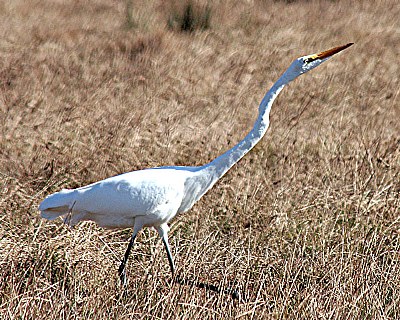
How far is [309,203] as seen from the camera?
566cm

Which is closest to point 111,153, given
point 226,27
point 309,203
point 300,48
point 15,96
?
point 309,203

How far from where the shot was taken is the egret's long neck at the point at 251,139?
4469mm

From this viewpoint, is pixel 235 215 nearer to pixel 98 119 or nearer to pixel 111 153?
pixel 111 153

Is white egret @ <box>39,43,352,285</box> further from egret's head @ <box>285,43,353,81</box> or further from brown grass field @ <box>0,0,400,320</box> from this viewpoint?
brown grass field @ <box>0,0,400,320</box>

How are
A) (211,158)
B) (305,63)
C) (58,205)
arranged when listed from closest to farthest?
(305,63) < (58,205) < (211,158)

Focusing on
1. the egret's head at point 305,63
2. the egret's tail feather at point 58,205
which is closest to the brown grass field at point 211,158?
the egret's tail feather at point 58,205

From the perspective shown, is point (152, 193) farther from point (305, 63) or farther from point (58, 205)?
point (305, 63)

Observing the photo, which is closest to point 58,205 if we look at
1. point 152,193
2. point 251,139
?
point 152,193

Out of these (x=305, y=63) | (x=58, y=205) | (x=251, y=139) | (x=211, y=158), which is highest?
(x=305, y=63)

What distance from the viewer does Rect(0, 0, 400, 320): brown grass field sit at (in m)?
4.42

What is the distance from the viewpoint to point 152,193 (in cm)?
451

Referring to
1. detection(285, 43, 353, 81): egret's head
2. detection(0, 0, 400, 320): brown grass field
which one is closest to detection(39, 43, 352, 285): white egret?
detection(285, 43, 353, 81): egret's head

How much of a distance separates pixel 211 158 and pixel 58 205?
2.22 m

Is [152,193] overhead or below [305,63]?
below
